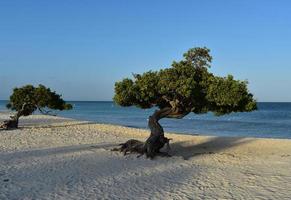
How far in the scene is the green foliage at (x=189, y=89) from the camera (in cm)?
1658

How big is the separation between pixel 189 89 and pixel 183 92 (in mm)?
241

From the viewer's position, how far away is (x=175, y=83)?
16750 mm

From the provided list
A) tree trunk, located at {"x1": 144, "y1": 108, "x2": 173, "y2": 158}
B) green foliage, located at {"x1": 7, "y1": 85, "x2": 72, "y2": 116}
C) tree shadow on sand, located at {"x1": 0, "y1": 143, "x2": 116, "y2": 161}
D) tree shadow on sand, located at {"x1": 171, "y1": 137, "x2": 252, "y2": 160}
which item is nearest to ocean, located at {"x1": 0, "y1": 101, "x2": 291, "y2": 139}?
tree shadow on sand, located at {"x1": 0, "y1": 143, "x2": 116, "y2": 161}

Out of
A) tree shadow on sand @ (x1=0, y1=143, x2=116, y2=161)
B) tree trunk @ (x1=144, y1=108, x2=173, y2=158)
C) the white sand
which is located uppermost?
tree trunk @ (x1=144, y1=108, x2=173, y2=158)

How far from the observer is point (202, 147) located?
2173 centimetres

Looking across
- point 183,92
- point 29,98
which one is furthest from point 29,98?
point 183,92

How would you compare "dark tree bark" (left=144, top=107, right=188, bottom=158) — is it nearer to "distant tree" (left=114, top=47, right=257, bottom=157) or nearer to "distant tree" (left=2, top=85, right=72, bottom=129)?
"distant tree" (left=114, top=47, right=257, bottom=157)

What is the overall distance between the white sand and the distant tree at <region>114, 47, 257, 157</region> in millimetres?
1775

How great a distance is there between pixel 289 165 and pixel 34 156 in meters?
8.70

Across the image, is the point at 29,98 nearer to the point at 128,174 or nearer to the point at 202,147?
the point at 202,147

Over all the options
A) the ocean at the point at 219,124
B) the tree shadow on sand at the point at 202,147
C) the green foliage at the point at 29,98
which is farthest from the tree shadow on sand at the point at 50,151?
the green foliage at the point at 29,98

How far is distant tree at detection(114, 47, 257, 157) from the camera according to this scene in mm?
16594

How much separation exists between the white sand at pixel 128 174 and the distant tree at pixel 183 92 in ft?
5.82

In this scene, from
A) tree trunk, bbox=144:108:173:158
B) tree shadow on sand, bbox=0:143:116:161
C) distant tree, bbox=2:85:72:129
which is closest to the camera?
tree shadow on sand, bbox=0:143:116:161
